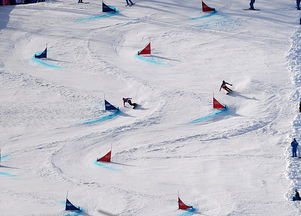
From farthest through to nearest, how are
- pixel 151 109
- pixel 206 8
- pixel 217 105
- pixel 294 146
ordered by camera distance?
pixel 206 8 < pixel 151 109 < pixel 217 105 < pixel 294 146

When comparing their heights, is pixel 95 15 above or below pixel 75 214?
above

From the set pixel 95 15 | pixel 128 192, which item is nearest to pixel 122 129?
pixel 128 192

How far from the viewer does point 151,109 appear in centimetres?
2522

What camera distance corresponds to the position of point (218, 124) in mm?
24234

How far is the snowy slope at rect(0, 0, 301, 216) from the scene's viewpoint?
2088 centimetres

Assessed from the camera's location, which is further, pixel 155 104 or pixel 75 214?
pixel 155 104

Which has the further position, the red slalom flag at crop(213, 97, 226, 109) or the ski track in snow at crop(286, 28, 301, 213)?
the red slalom flag at crop(213, 97, 226, 109)

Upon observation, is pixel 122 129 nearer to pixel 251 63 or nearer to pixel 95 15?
A: pixel 251 63

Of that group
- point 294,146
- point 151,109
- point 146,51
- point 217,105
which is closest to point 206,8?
point 146,51

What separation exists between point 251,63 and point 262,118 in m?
3.61

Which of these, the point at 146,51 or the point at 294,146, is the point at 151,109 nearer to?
the point at 146,51

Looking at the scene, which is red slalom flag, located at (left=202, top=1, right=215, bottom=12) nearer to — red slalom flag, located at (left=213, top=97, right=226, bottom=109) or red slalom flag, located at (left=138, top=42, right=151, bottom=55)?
red slalom flag, located at (left=138, top=42, right=151, bottom=55)

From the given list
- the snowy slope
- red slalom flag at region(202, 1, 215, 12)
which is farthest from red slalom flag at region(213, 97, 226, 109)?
red slalom flag at region(202, 1, 215, 12)

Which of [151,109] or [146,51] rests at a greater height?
[146,51]
